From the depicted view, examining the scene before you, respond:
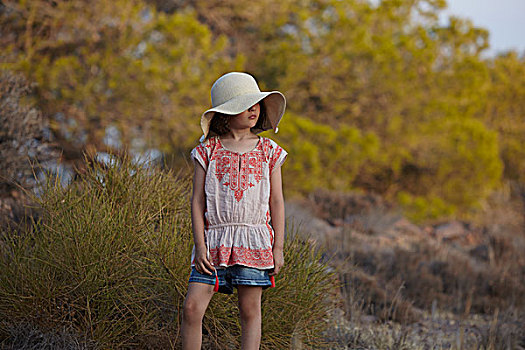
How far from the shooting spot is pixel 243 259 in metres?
2.56

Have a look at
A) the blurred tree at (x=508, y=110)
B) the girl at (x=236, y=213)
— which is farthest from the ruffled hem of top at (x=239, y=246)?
the blurred tree at (x=508, y=110)

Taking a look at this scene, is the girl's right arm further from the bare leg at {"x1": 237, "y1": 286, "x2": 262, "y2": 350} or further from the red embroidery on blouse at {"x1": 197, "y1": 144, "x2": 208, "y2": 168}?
the bare leg at {"x1": 237, "y1": 286, "x2": 262, "y2": 350}

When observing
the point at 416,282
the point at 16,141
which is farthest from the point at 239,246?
the point at 16,141

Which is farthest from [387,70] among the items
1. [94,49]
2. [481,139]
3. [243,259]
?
[243,259]

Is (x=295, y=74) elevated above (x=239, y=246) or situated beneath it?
elevated above

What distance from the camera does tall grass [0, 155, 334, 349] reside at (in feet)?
9.89

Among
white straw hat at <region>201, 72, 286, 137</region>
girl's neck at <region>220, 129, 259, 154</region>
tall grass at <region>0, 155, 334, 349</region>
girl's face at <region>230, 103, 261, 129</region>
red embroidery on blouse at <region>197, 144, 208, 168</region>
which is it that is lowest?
tall grass at <region>0, 155, 334, 349</region>

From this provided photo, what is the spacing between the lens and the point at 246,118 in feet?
8.91

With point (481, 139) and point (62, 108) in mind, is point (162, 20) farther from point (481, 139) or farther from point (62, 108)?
point (481, 139)


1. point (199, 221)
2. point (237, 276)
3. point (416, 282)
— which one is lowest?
point (416, 282)

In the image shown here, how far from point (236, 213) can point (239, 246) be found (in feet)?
0.48

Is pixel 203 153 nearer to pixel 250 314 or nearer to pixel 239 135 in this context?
pixel 239 135

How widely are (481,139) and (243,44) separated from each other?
21.8 feet

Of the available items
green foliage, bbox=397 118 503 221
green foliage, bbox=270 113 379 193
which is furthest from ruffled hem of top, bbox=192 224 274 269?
green foliage, bbox=397 118 503 221
